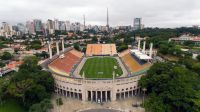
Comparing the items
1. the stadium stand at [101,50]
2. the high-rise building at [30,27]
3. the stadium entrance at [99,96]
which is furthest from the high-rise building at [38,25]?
the stadium entrance at [99,96]

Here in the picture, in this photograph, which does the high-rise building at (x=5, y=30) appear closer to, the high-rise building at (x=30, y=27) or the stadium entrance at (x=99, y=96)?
the high-rise building at (x=30, y=27)

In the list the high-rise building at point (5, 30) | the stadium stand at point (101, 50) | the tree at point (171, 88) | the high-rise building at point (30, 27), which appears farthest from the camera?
the high-rise building at point (30, 27)

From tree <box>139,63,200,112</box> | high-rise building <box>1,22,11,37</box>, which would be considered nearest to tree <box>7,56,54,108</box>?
tree <box>139,63,200,112</box>

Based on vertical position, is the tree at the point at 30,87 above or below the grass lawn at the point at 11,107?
above

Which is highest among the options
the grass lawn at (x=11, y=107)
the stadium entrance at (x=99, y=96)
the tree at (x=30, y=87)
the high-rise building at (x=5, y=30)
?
the high-rise building at (x=5, y=30)

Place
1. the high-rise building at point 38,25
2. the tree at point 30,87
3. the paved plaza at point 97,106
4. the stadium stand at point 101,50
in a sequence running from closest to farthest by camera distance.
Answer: the paved plaza at point 97,106 → the tree at point 30,87 → the stadium stand at point 101,50 → the high-rise building at point 38,25

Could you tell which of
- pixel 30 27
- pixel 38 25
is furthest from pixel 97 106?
pixel 30 27

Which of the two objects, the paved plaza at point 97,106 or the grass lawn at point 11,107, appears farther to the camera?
the grass lawn at point 11,107

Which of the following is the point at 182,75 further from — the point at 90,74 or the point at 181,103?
the point at 90,74
